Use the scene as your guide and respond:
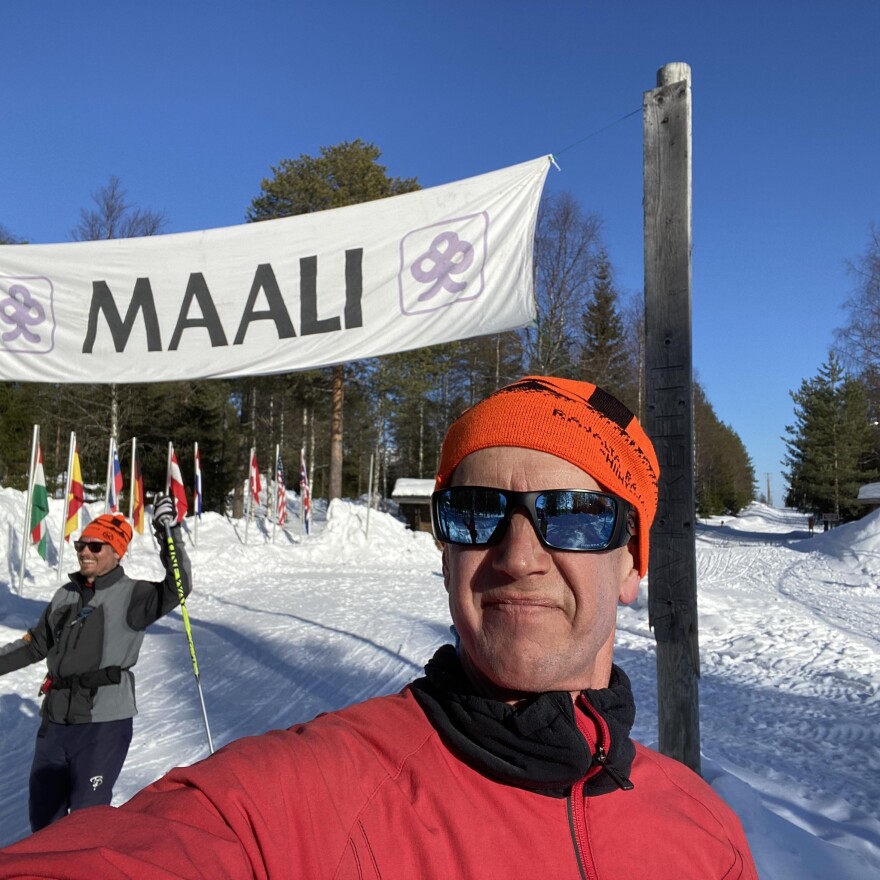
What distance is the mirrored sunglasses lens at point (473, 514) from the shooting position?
4.09 feet

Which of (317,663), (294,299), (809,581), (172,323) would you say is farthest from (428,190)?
(809,581)

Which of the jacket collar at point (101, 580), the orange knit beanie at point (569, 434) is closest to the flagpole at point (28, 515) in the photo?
the jacket collar at point (101, 580)

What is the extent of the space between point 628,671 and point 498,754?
23.6 feet

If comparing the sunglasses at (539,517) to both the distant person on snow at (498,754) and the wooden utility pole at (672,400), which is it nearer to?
the distant person on snow at (498,754)

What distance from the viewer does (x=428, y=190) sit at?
3.90 meters

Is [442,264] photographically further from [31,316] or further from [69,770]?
[69,770]

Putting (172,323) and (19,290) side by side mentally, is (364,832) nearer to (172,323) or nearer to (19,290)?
(172,323)

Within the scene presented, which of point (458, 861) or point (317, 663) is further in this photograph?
point (317, 663)

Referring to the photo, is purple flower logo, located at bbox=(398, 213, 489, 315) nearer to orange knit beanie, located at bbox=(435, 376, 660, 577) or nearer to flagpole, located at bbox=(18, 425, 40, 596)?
orange knit beanie, located at bbox=(435, 376, 660, 577)

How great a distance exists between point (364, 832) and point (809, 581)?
58.2 ft

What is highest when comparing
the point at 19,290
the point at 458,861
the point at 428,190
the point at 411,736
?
the point at 428,190

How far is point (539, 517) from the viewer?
124cm

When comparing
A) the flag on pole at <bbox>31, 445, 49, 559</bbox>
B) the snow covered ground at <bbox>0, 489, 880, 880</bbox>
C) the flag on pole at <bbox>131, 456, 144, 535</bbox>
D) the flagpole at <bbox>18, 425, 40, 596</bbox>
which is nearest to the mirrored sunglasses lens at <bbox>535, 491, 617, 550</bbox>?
the snow covered ground at <bbox>0, 489, 880, 880</bbox>

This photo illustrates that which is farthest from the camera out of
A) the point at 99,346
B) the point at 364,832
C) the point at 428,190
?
the point at 99,346
